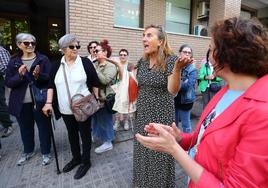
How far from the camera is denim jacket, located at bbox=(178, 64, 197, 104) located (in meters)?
4.25

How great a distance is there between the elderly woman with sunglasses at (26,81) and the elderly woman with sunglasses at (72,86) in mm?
356

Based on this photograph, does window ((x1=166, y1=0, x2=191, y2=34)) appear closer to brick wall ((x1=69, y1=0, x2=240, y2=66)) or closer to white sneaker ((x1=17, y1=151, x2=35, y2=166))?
brick wall ((x1=69, y1=0, x2=240, y2=66))

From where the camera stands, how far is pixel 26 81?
11.9 feet

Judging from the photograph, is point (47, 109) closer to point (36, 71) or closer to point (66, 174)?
point (36, 71)

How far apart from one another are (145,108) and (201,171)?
64.0 inches

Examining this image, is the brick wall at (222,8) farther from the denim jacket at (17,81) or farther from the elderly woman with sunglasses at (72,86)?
the denim jacket at (17,81)

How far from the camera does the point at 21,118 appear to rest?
3.79m

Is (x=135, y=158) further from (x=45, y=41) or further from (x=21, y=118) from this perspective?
(x=45, y=41)

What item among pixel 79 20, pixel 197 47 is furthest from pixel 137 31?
pixel 197 47

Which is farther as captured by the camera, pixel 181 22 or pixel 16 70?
pixel 181 22

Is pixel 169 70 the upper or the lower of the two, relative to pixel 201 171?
upper

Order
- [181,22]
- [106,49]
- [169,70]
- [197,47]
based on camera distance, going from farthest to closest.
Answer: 1. [181,22]
2. [197,47]
3. [106,49]
4. [169,70]

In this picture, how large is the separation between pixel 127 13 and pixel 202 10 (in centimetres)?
403

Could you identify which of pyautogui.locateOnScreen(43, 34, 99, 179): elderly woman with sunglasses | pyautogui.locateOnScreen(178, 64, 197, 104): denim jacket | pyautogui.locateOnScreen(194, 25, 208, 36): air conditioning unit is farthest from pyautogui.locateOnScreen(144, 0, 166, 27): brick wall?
pyautogui.locateOnScreen(43, 34, 99, 179): elderly woman with sunglasses
